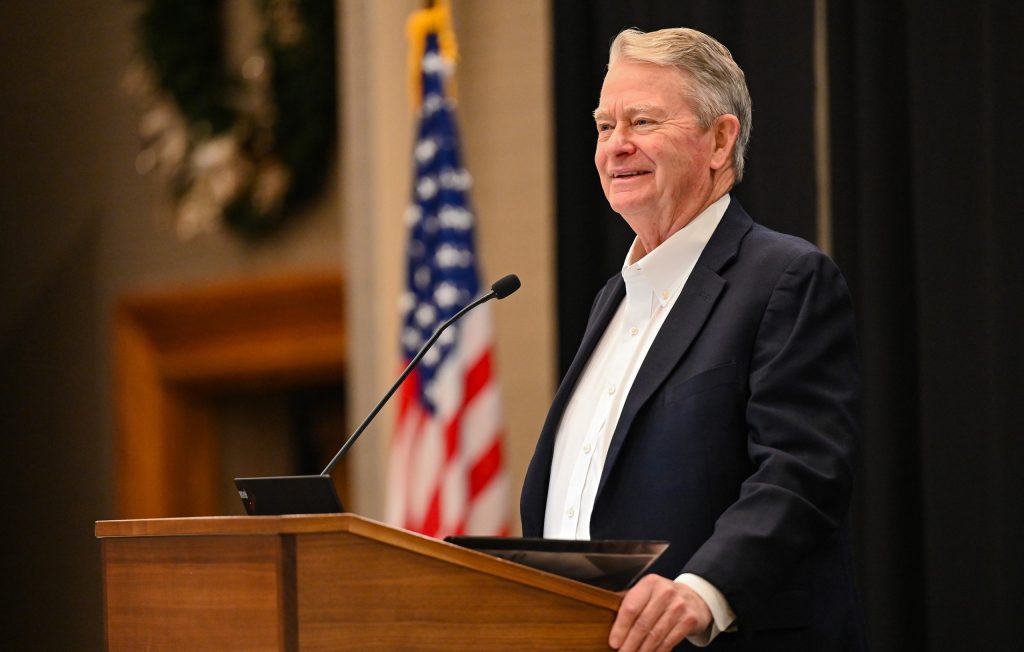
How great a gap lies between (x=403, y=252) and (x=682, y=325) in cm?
313

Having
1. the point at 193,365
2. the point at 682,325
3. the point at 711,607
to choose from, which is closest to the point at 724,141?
the point at 682,325

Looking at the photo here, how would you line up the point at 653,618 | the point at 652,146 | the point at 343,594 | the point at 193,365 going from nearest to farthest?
the point at 343,594, the point at 653,618, the point at 652,146, the point at 193,365

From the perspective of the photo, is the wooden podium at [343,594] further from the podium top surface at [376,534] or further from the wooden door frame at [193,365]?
the wooden door frame at [193,365]

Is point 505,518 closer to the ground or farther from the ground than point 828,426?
closer to the ground

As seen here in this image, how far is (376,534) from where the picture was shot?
4.80ft

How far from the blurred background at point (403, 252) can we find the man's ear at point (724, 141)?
53.2 inches

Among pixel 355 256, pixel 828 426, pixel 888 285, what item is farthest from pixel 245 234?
pixel 828 426

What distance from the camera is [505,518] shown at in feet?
14.1

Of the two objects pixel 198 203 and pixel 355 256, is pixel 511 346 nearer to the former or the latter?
pixel 355 256

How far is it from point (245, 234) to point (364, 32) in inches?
49.6

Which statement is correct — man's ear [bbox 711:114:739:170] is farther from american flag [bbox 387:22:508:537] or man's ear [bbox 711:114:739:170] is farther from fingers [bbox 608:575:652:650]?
american flag [bbox 387:22:508:537]

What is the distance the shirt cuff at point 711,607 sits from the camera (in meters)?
1.62

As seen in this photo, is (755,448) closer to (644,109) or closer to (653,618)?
(653,618)

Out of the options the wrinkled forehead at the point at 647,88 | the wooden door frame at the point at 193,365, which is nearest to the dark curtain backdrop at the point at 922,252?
the wrinkled forehead at the point at 647,88
